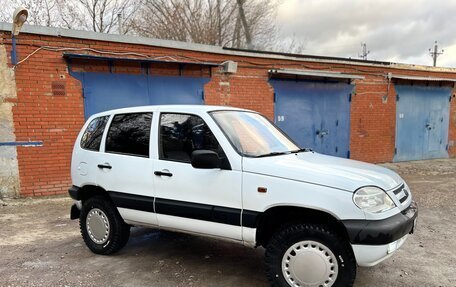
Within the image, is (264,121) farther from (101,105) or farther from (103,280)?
(101,105)

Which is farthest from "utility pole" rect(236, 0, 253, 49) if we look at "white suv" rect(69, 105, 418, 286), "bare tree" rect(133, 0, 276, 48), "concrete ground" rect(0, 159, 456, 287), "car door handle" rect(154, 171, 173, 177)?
"car door handle" rect(154, 171, 173, 177)

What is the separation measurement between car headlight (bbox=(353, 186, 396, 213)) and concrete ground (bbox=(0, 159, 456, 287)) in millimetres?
1040

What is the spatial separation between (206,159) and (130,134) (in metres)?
1.29

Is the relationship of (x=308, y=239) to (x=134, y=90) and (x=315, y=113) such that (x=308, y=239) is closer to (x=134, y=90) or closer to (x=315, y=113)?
(x=134, y=90)

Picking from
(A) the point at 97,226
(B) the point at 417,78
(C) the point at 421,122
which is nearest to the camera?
(A) the point at 97,226

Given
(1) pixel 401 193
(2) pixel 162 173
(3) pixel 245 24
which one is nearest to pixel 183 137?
(2) pixel 162 173

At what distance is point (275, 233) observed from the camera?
128 inches

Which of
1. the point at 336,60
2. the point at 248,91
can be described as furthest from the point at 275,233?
the point at 336,60

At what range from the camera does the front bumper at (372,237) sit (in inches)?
112

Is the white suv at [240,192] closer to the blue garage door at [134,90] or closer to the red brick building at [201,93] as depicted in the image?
the red brick building at [201,93]

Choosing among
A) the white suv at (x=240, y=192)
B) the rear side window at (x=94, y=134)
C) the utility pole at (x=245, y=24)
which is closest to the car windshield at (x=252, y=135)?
the white suv at (x=240, y=192)

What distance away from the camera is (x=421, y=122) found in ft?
43.4

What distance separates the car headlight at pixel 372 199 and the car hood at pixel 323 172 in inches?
1.8

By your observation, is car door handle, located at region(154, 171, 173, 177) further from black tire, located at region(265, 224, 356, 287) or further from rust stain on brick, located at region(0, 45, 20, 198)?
rust stain on brick, located at region(0, 45, 20, 198)
